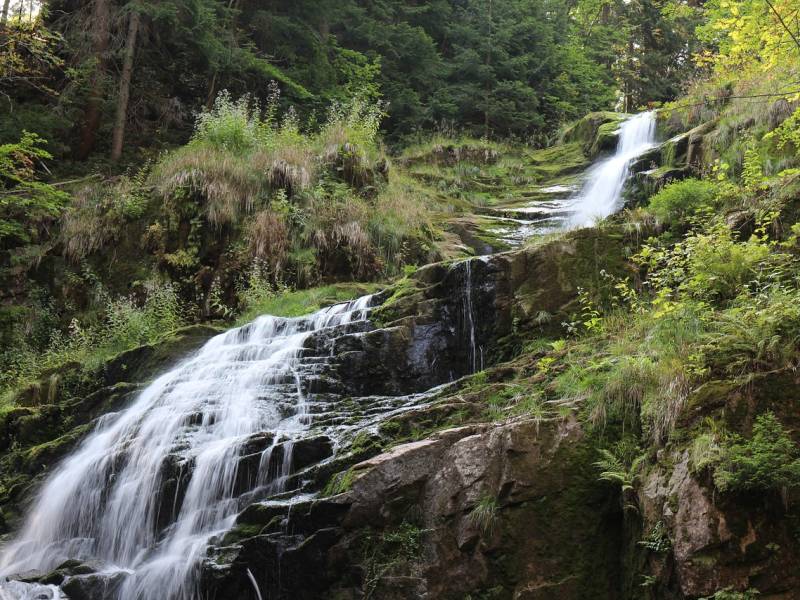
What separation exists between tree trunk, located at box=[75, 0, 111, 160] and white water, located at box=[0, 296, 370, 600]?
906 centimetres

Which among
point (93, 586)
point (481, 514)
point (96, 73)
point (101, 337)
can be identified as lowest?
point (93, 586)

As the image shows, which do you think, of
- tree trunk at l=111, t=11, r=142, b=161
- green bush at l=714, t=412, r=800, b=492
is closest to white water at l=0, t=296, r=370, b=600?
green bush at l=714, t=412, r=800, b=492

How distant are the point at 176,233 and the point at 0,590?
7327 millimetres

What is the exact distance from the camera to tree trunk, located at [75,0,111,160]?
14.4m

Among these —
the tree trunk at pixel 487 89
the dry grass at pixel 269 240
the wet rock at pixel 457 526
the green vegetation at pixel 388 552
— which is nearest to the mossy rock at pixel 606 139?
the tree trunk at pixel 487 89

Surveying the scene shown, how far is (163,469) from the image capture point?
20.5ft

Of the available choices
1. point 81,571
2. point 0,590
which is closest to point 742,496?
point 81,571

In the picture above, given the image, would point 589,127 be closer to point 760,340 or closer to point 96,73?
point 96,73

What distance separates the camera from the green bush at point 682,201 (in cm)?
760

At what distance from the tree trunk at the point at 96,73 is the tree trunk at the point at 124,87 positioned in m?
0.44

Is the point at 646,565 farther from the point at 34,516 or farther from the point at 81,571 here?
the point at 34,516

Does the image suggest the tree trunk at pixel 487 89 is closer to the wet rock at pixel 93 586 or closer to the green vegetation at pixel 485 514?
the green vegetation at pixel 485 514

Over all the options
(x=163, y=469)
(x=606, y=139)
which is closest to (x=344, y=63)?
(x=606, y=139)

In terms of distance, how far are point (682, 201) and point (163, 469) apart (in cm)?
635
